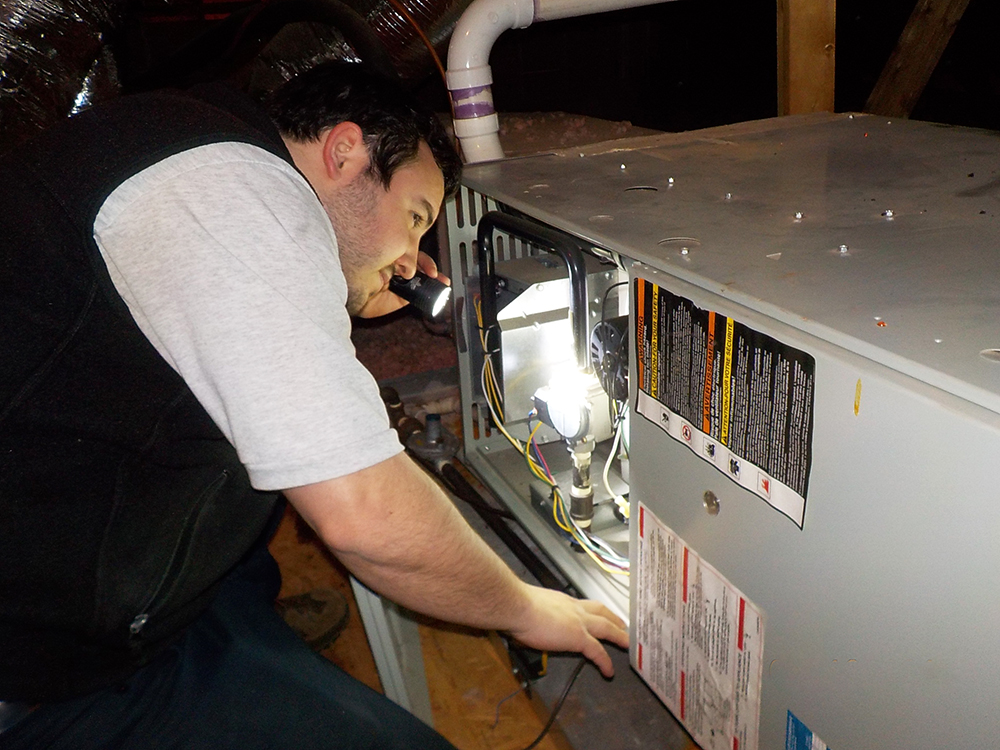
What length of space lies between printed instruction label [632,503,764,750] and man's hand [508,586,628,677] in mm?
47

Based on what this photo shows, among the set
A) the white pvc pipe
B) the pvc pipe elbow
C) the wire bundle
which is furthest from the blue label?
the pvc pipe elbow

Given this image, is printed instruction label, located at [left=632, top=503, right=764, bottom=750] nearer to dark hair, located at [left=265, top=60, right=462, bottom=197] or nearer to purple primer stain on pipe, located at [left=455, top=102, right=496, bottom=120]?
dark hair, located at [left=265, top=60, right=462, bottom=197]

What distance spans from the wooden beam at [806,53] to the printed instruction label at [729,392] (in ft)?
3.31

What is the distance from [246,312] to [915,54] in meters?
1.79

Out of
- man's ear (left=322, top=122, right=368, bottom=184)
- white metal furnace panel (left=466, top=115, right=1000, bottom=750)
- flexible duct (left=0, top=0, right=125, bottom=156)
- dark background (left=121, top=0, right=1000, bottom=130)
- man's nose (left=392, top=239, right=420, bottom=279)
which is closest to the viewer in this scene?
white metal furnace panel (left=466, top=115, right=1000, bottom=750)

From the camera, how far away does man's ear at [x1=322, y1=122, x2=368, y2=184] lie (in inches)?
30.4

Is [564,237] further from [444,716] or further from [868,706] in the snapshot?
[444,716]

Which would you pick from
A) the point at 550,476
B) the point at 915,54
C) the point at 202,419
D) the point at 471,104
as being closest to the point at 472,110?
the point at 471,104

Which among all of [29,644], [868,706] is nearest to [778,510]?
[868,706]

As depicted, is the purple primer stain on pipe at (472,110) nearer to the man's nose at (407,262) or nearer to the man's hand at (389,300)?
the man's hand at (389,300)

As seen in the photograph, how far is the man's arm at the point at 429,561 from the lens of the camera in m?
0.59

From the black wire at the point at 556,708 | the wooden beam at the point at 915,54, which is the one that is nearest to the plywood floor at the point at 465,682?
the black wire at the point at 556,708

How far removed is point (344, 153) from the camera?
78 cm

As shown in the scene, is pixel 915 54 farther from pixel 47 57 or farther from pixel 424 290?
pixel 47 57
